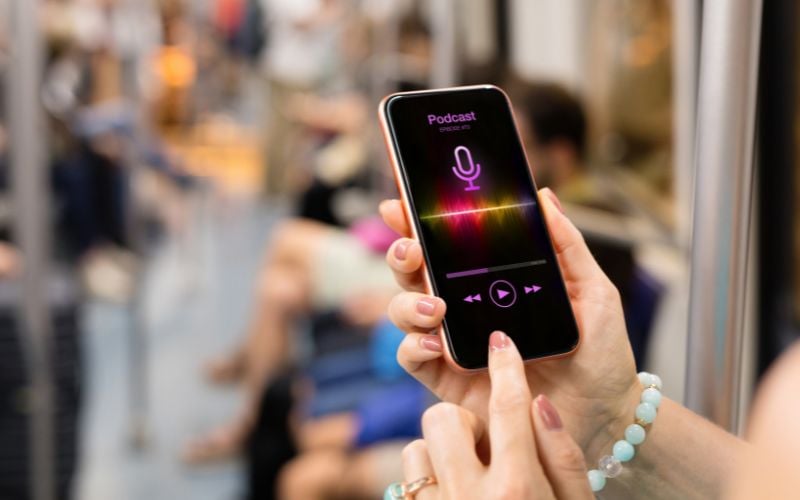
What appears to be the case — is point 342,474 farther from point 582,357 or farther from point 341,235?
point 582,357

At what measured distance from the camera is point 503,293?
2.01 ft

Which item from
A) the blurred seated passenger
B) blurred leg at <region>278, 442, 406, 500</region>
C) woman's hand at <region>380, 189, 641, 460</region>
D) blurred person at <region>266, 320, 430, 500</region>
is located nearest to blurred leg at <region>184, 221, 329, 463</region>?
the blurred seated passenger

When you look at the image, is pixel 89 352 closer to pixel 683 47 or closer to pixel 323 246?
pixel 323 246

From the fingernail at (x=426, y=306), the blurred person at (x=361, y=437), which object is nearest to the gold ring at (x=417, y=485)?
the fingernail at (x=426, y=306)

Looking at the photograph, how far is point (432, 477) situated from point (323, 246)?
2186mm

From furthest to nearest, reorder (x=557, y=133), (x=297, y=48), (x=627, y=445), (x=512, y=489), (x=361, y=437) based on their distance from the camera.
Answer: (x=297, y=48), (x=557, y=133), (x=361, y=437), (x=627, y=445), (x=512, y=489)

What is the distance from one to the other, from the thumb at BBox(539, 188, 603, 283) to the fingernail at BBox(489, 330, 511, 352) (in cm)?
7

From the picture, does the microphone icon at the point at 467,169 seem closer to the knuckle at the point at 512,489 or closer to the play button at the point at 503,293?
the play button at the point at 503,293

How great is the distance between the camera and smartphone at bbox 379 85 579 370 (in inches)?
23.8

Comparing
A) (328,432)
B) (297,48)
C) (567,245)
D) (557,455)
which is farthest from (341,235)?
(297,48)

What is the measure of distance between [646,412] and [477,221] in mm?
168

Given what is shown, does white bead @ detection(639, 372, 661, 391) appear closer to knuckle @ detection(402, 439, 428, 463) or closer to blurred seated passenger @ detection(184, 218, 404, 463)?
knuckle @ detection(402, 439, 428, 463)

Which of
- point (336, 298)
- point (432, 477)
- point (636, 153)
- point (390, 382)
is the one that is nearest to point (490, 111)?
point (432, 477)

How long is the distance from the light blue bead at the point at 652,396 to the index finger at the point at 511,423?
111mm
